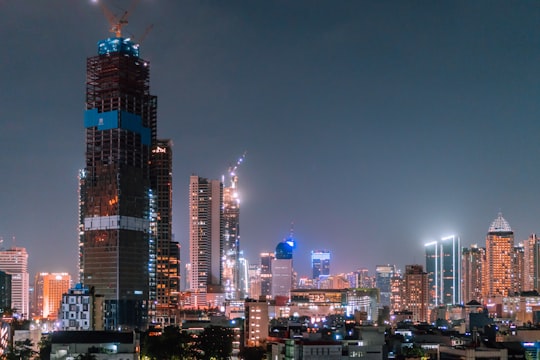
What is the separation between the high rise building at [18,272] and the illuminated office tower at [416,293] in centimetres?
7786

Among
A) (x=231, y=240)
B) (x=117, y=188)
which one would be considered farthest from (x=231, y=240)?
(x=117, y=188)

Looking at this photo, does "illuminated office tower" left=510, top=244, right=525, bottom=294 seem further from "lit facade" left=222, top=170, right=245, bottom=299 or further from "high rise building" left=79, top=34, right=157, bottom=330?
"high rise building" left=79, top=34, right=157, bottom=330

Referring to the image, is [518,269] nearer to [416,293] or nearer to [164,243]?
[416,293]

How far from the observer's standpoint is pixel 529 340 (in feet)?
258

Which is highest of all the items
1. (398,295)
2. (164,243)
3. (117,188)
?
(117,188)

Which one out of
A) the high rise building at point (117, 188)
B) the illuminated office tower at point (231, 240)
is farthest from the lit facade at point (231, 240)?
the high rise building at point (117, 188)

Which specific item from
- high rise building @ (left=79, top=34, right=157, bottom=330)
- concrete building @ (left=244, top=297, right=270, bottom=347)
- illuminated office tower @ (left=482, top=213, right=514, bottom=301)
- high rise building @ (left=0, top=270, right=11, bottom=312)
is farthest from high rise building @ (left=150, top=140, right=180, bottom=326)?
illuminated office tower @ (left=482, top=213, right=514, bottom=301)

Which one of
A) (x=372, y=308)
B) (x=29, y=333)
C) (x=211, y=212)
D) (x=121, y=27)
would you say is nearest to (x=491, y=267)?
(x=372, y=308)

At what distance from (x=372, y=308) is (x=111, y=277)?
→ 8422 cm

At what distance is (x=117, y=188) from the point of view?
94.2 m

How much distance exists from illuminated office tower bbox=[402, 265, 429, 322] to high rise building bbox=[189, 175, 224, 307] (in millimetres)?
38089

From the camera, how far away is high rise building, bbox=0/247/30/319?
185m

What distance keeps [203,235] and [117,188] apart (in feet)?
282

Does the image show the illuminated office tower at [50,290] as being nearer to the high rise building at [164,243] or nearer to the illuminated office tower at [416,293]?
the high rise building at [164,243]
